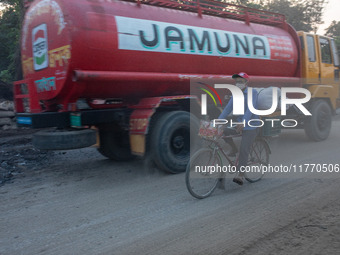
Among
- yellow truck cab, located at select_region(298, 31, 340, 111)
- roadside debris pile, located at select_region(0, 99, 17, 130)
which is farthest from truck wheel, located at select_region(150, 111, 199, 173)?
roadside debris pile, located at select_region(0, 99, 17, 130)

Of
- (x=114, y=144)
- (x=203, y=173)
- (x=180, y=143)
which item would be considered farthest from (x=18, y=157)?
(x=203, y=173)

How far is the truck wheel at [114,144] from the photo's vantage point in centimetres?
677

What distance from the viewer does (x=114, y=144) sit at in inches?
272

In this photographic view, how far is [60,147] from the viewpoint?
200 inches

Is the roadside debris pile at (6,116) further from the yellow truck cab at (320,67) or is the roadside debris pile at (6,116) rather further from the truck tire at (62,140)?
the yellow truck cab at (320,67)

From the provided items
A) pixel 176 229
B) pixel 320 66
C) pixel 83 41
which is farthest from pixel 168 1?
pixel 320 66

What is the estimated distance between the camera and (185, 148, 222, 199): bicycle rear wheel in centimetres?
451

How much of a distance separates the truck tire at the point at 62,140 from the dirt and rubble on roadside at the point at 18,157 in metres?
1.19

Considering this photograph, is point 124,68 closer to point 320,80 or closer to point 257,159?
point 257,159

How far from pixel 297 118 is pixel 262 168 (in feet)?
12.5

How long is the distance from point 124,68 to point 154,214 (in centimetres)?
245

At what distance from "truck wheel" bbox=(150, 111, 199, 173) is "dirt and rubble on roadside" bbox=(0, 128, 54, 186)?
2579 millimetres

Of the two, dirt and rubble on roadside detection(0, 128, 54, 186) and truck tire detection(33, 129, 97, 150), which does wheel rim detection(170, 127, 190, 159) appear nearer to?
truck tire detection(33, 129, 97, 150)

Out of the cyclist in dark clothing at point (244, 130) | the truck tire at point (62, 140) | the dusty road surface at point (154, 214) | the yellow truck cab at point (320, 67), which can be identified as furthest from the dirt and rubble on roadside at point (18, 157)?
the yellow truck cab at point (320, 67)
